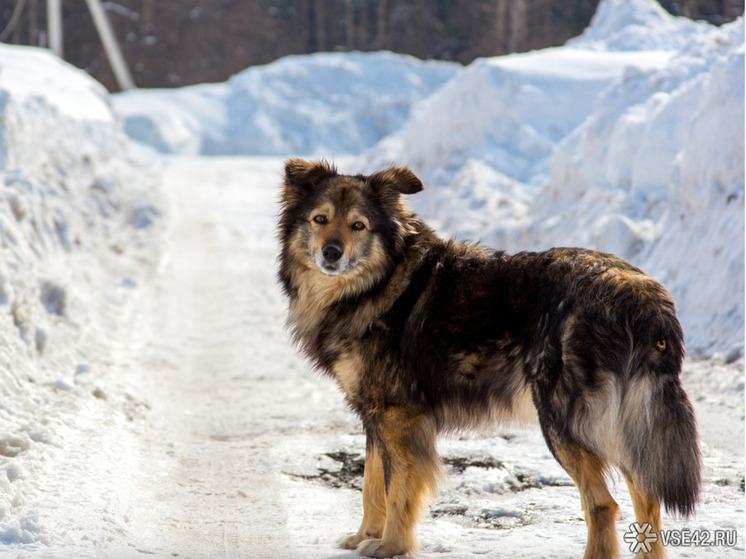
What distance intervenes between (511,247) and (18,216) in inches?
258

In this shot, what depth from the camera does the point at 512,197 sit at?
13109 millimetres

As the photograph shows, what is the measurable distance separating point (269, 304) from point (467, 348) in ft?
21.2

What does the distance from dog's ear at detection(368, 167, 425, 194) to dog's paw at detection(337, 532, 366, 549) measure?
185 cm

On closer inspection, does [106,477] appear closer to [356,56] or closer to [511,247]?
[511,247]

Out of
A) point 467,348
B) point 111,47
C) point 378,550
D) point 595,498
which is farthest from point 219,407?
point 111,47

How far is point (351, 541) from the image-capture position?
12.5 feet

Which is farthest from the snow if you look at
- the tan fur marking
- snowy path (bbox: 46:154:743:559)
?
the tan fur marking

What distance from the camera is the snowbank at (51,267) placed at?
4.48 m

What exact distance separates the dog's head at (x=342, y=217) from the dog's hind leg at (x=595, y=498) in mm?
1434

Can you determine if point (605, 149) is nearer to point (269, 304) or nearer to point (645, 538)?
point (269, 304)

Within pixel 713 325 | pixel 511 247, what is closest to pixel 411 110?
pixel 511 247

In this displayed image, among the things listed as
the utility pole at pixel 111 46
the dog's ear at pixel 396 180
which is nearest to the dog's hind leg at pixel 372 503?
the dog's ear at pixel 396 180

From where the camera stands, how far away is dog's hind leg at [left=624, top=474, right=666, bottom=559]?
3.18m

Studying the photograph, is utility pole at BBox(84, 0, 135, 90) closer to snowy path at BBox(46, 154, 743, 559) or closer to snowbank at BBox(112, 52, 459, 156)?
snowbank at BBox(112, 52, 459, 156)
